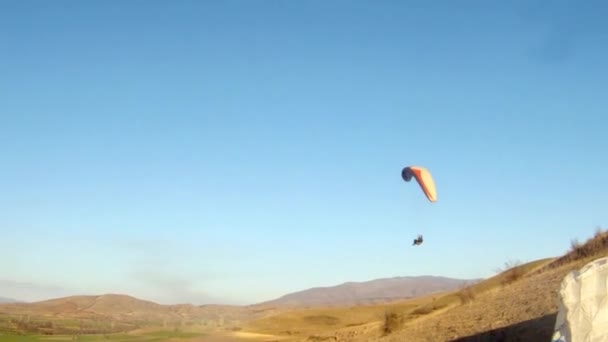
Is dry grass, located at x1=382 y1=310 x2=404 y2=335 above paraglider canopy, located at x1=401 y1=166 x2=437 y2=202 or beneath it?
beneath

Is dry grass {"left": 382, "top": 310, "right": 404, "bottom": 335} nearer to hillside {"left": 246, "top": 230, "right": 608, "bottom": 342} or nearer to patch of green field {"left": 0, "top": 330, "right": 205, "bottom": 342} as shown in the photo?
hillside {"left": 246, "top": 230, "right": 608, "bottom": 342}

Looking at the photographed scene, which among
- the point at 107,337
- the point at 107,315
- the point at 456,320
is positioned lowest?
the point at 456,320

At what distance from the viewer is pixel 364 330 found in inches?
1435

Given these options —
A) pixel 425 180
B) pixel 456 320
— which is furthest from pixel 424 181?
pixel 456 320

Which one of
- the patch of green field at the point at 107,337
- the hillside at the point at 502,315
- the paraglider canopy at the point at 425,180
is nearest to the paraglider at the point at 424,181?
the paraglider canopy at the point at 425,180

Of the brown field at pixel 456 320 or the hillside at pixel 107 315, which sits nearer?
the brown field at pixel 456 320

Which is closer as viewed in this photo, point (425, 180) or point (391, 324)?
point (425, 180)

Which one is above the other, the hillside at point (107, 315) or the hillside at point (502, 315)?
the hillside at point (107, 315)

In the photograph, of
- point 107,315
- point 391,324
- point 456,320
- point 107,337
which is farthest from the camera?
point 107,315

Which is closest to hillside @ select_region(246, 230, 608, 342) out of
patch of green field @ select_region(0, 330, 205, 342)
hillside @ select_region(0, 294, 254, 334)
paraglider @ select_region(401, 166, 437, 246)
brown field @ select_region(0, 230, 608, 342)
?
brown field @ select_region(0, 230, 608, 342)

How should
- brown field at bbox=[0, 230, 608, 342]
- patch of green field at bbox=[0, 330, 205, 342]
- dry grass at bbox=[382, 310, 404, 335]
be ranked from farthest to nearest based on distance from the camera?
patch of green field at bbox=[0, 330, 205, 342] → dry grass at bbox=[382, 310, 404, 335] → brown field at bbox=[0, 230, 608, 342]

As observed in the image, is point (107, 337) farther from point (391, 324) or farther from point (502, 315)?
point (502, 315)

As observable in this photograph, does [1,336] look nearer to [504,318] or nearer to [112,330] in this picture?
[112,330]

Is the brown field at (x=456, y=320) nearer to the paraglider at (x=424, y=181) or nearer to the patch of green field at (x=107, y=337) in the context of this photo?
the patch of green field at (x=107, y=337)
